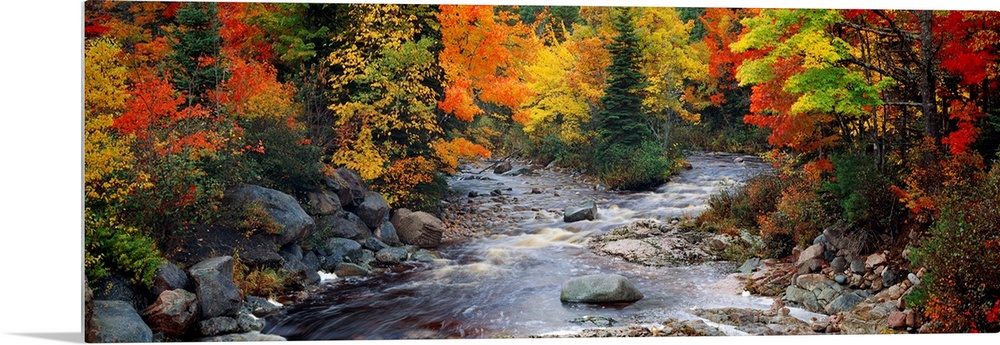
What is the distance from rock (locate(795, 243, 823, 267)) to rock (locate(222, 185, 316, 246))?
18.0 feet

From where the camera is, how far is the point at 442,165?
9.84m

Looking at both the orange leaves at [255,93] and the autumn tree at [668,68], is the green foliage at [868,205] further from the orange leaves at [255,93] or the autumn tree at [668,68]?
the orange leaves at [255,93]

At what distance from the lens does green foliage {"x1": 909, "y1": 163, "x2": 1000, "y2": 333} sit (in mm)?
6910

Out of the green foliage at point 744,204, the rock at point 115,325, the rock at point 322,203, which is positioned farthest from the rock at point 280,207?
the green foliage at point 744,204

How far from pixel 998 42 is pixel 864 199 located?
1986 mm

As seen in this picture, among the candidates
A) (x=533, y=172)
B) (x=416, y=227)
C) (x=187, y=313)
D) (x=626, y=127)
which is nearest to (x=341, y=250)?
(x=416, y=227)

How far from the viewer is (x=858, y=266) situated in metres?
8.29

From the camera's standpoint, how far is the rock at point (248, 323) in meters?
7.20

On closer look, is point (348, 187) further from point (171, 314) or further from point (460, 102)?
point (171, 314)

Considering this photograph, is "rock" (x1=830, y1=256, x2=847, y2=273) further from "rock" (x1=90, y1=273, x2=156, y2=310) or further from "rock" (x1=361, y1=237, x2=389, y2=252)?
"rock" (x1=90, y1=273, x2=156, y2=310)

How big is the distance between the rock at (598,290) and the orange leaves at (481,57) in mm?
2520

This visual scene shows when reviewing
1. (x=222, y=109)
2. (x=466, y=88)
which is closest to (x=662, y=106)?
(x=466, y=88)

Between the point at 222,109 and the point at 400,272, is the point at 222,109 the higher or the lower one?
the higher one

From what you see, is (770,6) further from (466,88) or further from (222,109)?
(222,109)
